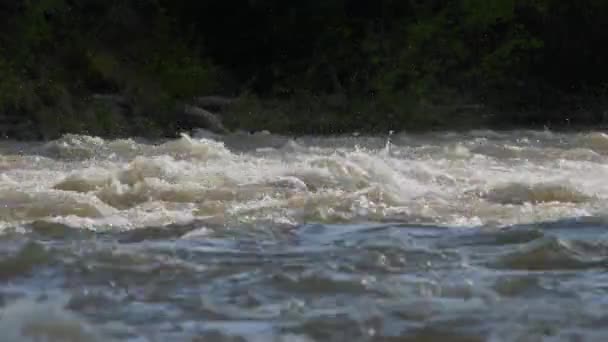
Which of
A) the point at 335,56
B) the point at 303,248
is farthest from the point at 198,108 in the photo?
the point at 303,248

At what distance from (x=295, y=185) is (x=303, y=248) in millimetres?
3404

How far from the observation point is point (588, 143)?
17672 mm

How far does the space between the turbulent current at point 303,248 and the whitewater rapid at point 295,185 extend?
3 centimetres

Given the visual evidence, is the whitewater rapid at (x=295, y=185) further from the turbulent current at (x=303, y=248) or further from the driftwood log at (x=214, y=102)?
the driftwood log at (x=214, y=102)

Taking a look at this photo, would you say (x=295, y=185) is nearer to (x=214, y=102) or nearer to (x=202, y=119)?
(x=202, y=119)

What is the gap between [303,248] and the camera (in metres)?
9.38

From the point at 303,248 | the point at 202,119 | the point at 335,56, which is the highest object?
the point at 335,56

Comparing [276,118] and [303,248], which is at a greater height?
[276,118]

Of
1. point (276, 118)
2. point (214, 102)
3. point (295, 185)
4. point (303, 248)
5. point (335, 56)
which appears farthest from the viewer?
point (335, 56)

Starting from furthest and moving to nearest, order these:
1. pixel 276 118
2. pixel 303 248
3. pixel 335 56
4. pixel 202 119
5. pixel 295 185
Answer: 1. pixel 335 56
2. pixel 276 118
3. pixel 202 119
4. pixel 295 185
5. pixel 303 248

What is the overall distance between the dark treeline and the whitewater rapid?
175 inches

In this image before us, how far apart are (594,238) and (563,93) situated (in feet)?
44.2

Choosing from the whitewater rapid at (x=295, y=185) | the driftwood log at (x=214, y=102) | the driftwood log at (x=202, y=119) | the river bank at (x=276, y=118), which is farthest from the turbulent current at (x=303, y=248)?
the driftwood log at (x=214, y=102)

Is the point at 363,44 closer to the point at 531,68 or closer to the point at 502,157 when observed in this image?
the point at 531,68
